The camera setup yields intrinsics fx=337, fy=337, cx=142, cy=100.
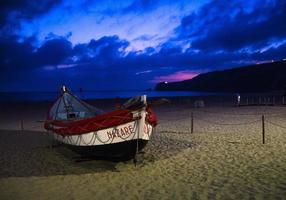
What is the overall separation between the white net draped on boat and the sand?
1.33m

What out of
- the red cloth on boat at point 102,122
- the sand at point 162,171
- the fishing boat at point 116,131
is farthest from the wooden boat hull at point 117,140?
the sand at point 162,171

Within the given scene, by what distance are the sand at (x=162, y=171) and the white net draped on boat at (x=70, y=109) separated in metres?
1.33

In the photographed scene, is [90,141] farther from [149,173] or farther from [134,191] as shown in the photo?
[134,191]

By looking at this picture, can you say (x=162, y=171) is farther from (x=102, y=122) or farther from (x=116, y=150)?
(x=102, y=122)

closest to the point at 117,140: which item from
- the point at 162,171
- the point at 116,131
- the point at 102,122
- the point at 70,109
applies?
the point at 116,131

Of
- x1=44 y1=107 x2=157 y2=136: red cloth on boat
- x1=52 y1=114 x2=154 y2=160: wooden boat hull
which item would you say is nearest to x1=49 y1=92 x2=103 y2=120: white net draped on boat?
x1=44 y1=107 x2=157 y2=136: red cloth on boat

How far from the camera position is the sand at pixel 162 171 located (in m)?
6.63

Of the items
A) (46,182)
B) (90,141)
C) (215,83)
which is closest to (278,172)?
(90,141)

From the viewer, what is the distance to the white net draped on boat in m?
13.3

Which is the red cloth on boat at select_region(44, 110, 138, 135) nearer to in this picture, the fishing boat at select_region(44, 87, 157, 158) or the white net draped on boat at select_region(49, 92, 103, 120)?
the fishing boat at select_region(44, 87, 157, 158)

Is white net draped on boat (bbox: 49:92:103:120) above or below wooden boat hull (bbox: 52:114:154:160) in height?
above

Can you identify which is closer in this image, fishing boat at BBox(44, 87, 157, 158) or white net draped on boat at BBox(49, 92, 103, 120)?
fishing boat at BBox(44, 87, 157, 158)

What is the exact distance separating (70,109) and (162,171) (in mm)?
6525

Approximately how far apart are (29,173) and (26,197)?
203 centimetres
